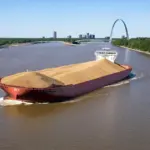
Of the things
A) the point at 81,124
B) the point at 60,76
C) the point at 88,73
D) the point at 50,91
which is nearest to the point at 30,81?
the point at 50,91

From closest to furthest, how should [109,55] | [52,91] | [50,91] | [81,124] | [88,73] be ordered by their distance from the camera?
[81,124], [50,91], [52,91], [88,73], [109,55]

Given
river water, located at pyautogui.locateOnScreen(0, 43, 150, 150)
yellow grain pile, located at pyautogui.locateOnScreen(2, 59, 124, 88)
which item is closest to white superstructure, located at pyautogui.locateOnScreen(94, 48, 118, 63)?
yellow grain pile, located at pyautogui.locateOnScreen(2, 59, 124, 88)

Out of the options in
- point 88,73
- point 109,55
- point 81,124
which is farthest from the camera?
point 109,55

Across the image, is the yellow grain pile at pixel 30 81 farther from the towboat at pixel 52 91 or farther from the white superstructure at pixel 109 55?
the white superstructure at pixel 109 55

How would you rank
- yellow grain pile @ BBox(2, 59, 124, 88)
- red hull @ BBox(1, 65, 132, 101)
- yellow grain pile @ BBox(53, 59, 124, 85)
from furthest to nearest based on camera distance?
yellow grain pile @ BBox(53, 59, 124, 85) → yellow grain pile @ BBox(2, 59, 124, 88) → red hull @ BBox(1, 65, 132, 101)

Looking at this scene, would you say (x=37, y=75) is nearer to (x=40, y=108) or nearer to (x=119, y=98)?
(x=40, y=108)

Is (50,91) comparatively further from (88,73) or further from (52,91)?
(88,73)

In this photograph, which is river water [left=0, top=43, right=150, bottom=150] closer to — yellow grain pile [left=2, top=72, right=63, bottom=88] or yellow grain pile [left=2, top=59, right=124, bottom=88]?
yellow grain pile [left=2, top=72, right=63, bottom=88]

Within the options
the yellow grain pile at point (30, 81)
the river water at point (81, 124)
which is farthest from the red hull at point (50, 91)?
the river water at point (81, 124)
